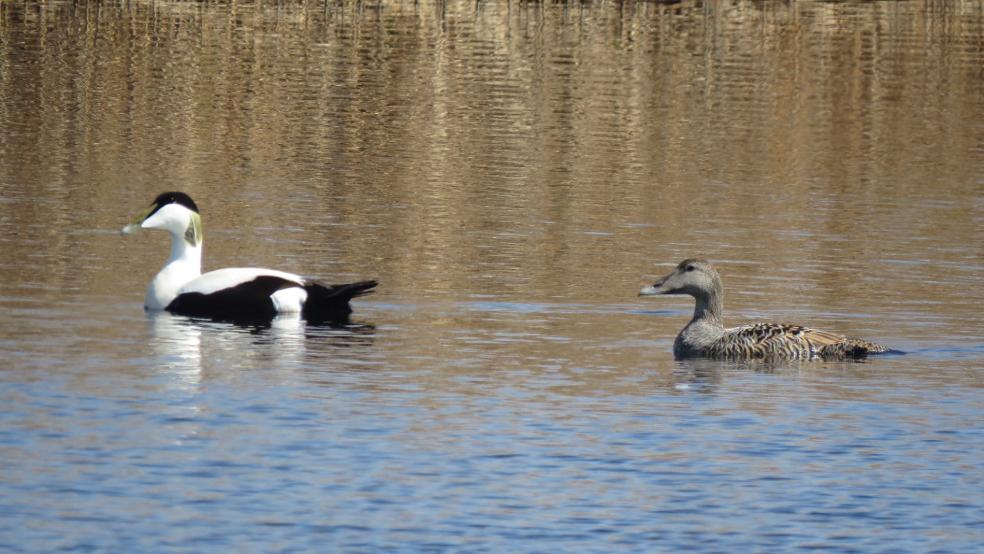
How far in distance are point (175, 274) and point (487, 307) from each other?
2.61 m

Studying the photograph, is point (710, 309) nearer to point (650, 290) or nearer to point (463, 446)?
point (650, 290)

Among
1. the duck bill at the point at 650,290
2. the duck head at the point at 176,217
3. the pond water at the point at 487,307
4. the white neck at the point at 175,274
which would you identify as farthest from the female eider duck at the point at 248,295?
the duck bill at the point at 650,290

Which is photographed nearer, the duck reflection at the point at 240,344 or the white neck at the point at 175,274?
the duck reflection at the point at 240,344

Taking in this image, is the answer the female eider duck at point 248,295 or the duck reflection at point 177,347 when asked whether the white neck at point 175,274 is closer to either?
the female eider duck at point 248,295

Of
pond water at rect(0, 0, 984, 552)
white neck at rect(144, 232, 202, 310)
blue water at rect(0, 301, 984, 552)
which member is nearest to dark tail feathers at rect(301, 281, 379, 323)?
pond water at rect(0, 0, 984, 552)

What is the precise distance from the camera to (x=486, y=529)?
9570 millimetres

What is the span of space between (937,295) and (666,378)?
4.47 metres

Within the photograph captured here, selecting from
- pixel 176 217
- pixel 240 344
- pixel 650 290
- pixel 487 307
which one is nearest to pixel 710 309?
pixel 650 290

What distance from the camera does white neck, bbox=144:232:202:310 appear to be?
15.6m

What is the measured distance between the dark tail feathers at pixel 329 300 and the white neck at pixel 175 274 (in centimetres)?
Result: 109

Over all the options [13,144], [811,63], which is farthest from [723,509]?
[811,63]

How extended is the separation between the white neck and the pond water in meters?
0.28

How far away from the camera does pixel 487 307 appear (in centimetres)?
1591

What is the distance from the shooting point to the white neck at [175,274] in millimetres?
15570
